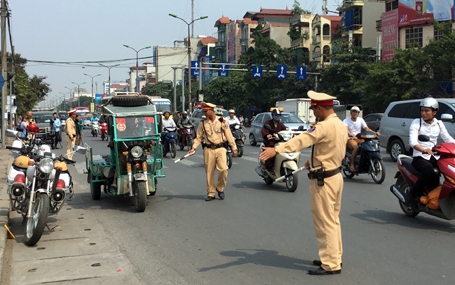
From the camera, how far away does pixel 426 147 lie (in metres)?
8.20

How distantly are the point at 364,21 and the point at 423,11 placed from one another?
12393 mm

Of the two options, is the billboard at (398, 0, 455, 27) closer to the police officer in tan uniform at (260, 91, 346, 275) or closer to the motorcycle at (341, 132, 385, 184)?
the motorcycle at (341, 132, 385, 184)

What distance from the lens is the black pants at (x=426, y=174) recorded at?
766 cm

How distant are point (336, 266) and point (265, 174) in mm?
6565

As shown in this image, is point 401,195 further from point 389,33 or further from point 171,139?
point 389,33

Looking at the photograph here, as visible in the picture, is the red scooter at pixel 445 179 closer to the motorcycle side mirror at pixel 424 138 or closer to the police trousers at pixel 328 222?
the motorcycle side mirror at pixel 424 138

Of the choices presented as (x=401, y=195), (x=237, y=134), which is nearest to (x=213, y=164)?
(x=401, y=195)

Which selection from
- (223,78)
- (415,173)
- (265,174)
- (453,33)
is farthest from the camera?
(223,78)

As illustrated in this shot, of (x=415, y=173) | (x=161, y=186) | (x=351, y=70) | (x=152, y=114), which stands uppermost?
(x=351, y=70)

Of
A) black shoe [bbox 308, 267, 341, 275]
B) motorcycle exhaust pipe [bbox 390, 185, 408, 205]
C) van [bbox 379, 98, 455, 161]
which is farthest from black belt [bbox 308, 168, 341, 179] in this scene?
van [bbox 379, 98, 455, 161]

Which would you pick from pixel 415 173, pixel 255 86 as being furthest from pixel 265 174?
pixel 255 86

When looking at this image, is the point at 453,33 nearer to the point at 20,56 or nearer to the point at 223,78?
the point at 223,78

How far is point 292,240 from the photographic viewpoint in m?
7.09

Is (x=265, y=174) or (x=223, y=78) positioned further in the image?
(x=223, y=78)
